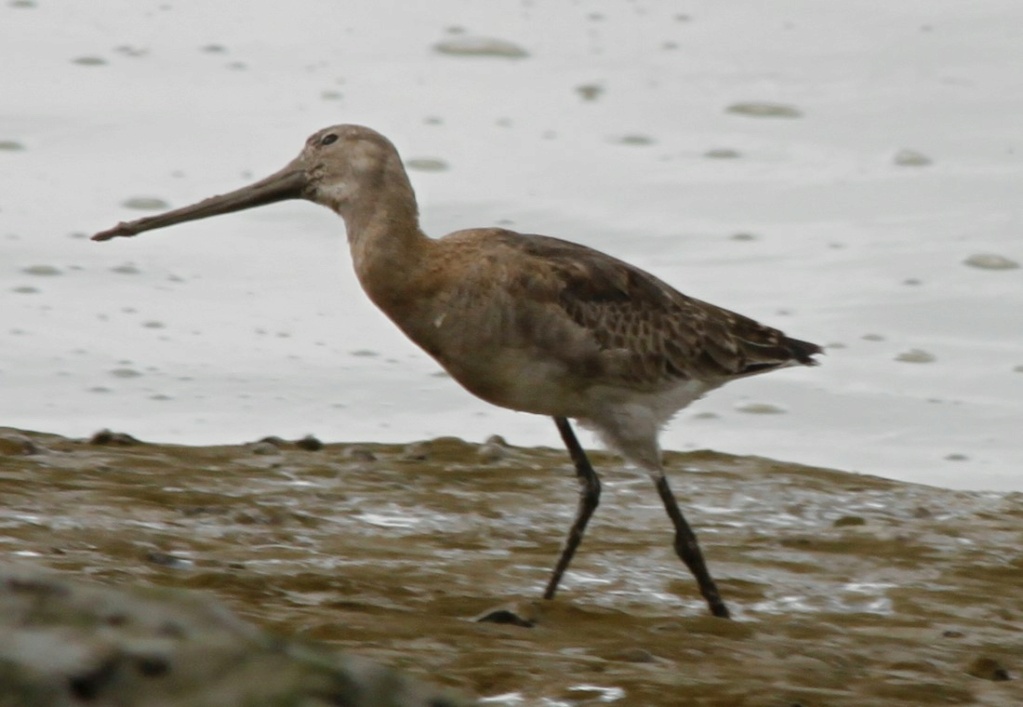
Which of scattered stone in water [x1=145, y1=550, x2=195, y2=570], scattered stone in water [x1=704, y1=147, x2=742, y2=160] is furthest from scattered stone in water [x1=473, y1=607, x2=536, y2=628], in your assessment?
scattered stone in water [x1=704, y1=147, x2=742, y2=160]

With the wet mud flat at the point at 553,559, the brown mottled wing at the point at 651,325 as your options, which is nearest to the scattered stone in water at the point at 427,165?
the wet mud flat at the point at 553,559

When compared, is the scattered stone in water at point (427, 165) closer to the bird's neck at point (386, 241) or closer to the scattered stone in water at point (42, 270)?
the scattered stone in water at point (42, 270)

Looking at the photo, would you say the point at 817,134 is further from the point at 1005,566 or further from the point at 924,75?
the point at 1005,566

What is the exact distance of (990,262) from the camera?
11.9 metres

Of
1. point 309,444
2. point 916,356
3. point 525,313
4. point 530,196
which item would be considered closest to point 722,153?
point 530,196

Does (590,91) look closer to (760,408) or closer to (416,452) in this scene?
(760,408)

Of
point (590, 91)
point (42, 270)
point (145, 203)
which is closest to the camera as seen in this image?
point (42, 270)

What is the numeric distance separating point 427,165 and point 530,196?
0.80m

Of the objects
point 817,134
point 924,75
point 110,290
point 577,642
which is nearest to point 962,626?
point 577,642

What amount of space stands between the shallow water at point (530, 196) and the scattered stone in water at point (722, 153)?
4 cm

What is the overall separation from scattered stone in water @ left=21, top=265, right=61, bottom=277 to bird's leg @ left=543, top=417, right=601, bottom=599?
4725mm

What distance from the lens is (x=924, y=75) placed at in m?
14.8

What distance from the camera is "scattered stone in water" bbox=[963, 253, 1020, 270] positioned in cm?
1184

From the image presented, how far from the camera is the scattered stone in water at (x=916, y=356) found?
35.4 feet
